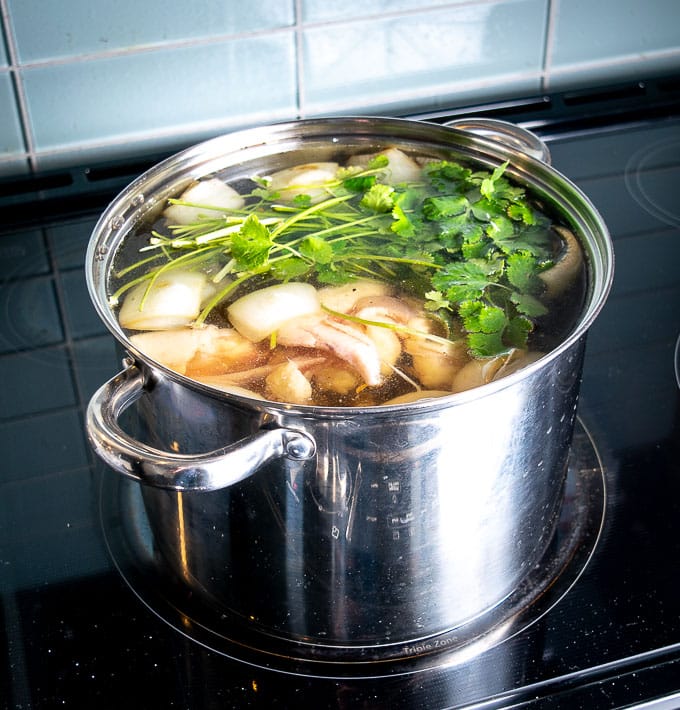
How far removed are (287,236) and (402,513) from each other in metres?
0.30

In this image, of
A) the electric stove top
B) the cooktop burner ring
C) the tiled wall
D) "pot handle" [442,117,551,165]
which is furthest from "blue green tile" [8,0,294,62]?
the cooktop burner ring

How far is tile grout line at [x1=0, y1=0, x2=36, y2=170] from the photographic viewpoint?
100 cm

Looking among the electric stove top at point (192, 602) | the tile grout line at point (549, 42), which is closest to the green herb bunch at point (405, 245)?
the electric stove top at point (192, 602)

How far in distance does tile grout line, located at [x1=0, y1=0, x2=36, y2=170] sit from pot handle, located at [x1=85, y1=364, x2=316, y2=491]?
578 millimetres

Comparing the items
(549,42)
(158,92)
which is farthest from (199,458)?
(549,42)

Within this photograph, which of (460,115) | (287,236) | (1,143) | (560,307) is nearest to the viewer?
(560,307)

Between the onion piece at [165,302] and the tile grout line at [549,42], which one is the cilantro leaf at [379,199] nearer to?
the onion piece at [165,302]

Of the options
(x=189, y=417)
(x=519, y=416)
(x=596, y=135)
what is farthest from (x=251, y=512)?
(x=596, y=135)

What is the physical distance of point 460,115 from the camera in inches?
46.6

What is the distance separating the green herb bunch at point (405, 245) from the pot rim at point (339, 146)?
0.08 feet

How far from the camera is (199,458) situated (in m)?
0.57

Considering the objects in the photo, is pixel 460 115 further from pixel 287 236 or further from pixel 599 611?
pixel 599 611

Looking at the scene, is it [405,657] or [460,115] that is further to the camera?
[460,115]

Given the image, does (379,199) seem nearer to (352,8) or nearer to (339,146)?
(339,146)
